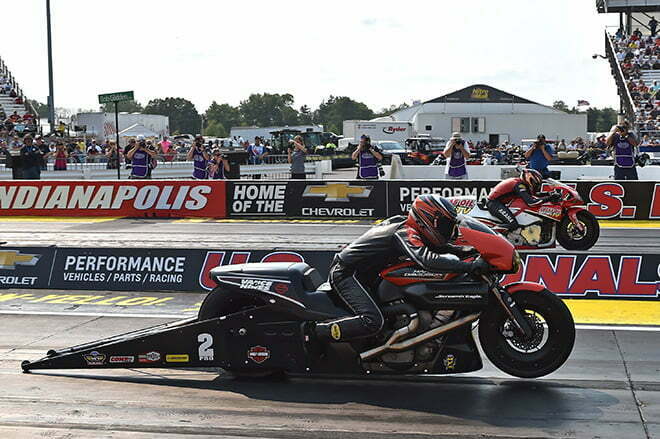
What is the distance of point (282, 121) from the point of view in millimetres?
149500

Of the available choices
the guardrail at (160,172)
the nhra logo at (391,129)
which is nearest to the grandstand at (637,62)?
the nhra logo at (391,129)

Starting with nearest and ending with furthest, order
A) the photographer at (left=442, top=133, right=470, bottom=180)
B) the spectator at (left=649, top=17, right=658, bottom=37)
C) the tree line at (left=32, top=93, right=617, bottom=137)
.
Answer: the photographer at (left=442, top=133, right=470, bottom=180) < the spectator at (left=649, top=17, right=658, bottom=37) < the tree line at (left=32, top=93, right=617, bottom=137)

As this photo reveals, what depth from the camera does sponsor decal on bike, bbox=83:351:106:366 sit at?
24.2 feet

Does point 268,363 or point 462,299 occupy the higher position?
point 462,299

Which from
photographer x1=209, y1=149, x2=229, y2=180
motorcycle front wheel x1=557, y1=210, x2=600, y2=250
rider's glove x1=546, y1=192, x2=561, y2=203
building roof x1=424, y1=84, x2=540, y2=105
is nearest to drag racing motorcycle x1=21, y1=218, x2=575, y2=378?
rider's glove x1=546, y1=192, x2=561, y2=203

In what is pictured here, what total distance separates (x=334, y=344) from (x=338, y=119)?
143m

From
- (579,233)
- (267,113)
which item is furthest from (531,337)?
(267,113)

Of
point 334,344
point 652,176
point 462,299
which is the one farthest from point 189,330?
point 652,176

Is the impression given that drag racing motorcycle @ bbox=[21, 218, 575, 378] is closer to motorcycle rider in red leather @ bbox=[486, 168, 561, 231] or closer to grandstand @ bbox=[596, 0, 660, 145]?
motorcycle rider in red leather @ bbox=[486, 168, 561, 231]

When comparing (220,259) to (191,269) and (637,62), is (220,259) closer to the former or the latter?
(191,269)

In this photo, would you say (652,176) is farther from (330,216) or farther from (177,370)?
(177,370)

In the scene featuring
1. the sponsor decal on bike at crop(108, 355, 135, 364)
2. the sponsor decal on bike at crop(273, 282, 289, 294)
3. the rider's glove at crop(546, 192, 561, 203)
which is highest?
the rider's glove at crop(546, 192, 561, 203)

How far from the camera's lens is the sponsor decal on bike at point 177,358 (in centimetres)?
727

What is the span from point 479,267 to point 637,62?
168 feet
